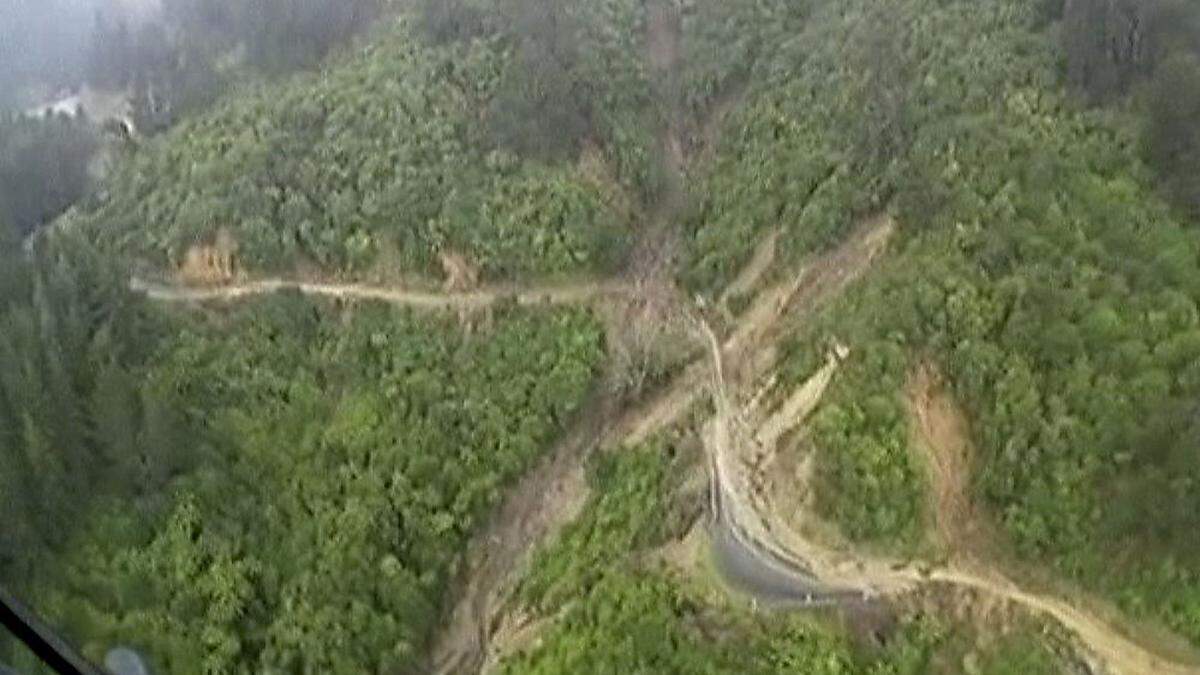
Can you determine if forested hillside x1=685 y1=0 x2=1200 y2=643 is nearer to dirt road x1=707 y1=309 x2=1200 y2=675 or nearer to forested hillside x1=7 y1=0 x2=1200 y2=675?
forested hillside x1=7 y1=0 x2=1200 y2=675

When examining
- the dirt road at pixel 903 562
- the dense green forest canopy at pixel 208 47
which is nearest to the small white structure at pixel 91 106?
the dense green forest canopy at pixel 208 47

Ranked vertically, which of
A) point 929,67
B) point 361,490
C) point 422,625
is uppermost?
point 929,67

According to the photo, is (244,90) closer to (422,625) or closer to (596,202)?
(596,202)

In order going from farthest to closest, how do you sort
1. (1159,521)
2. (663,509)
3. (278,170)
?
1. (278,170)
2. (663,509)
3. (1159,521)

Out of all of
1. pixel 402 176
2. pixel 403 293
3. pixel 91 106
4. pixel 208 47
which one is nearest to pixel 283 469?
pixel 403 293

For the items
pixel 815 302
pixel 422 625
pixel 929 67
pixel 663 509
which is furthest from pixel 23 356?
pixel 929 67

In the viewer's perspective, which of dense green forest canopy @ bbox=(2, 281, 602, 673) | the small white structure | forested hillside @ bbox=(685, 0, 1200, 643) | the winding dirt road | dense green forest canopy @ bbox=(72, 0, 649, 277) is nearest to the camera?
forested hillside @ bbox=(685, 0, 1200, 643)

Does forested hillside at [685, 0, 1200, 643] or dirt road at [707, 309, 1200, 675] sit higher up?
forested hillside at [685, 0, 1200, 643]

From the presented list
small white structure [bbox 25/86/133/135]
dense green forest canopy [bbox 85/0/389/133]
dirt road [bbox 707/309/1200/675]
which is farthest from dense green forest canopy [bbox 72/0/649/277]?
small white structure [bbox 25/86/133/135]

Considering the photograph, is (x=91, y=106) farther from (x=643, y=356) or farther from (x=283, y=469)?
(x=643, y=356)

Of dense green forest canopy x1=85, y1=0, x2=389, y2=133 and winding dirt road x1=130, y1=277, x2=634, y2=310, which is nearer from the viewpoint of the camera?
winding dirt road x1=130, y1=277, x2=634, y2=310

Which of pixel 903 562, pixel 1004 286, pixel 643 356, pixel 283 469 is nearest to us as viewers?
pixel 903 562
